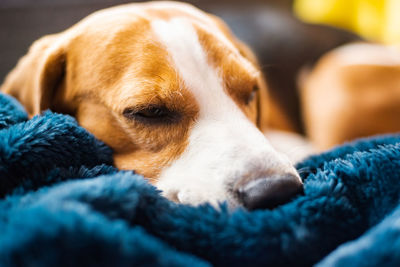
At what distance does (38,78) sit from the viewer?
1.51 meters

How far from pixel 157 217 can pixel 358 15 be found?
3677 millimetres

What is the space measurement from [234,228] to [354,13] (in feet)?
12.0

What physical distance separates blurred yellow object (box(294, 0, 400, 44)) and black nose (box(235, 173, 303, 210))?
9.81 feet

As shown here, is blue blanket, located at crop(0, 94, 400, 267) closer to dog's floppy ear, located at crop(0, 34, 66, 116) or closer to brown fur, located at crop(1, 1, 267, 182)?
brown fur, located at crop(1, 1, 267, 182)

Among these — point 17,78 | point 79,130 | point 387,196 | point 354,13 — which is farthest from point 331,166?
point 354,13

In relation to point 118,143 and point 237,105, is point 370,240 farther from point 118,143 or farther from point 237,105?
point 118,143

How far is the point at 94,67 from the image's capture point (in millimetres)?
1444

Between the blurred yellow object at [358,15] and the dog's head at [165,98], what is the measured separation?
2.48 metres

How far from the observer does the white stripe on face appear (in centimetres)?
111

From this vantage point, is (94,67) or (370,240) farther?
(94,67)

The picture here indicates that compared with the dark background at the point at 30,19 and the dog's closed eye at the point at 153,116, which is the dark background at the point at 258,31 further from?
the dog's closed eye at the point at 153,116

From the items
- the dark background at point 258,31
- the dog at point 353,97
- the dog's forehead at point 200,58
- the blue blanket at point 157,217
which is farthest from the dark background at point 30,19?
the blue blanket at point 157,217

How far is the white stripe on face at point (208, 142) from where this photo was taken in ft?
3.63

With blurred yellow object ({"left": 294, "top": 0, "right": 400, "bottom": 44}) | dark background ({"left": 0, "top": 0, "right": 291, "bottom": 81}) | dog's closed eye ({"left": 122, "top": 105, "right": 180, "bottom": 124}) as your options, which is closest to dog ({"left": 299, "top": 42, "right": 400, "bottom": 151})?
blurred yellow object ({"left": 294, "top": 0, "right": 400, "bottom": 44})
